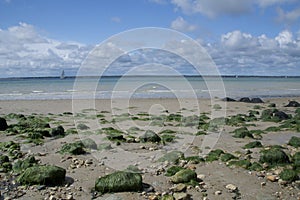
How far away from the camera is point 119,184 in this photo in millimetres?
6332

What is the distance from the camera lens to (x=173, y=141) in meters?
11.5

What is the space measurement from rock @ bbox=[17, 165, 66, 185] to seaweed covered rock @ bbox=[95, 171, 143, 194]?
0.88 meters

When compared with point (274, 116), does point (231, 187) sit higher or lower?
lower

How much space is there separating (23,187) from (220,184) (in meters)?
4.13

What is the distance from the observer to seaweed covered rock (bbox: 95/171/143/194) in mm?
6320

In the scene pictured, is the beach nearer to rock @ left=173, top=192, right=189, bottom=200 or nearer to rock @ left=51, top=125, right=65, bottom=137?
rock @ left=173, top=192, right=189, bottom=200

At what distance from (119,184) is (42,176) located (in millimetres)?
1643

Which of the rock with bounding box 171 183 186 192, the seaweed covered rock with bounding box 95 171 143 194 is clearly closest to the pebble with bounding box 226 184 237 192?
the rock with bounding box 171 183 186 192

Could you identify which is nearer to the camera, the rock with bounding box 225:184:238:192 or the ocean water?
the rock with bounding box 225:184:238:192

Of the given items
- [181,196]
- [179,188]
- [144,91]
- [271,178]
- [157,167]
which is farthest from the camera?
[144,91]

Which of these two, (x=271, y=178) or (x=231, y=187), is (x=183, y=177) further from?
(x=271, y=178)

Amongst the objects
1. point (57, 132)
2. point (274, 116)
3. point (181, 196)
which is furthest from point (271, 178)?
point (274, 116)

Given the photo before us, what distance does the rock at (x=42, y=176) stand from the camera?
21.5 ft

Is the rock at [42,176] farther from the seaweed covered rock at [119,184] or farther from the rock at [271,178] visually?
the rock at [271,178]
